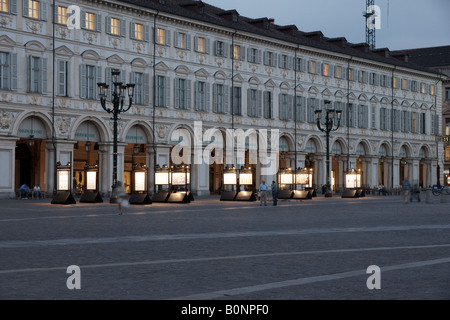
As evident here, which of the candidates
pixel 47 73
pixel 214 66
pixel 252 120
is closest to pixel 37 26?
pixel 47 73

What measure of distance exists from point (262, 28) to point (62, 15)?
22038 mm

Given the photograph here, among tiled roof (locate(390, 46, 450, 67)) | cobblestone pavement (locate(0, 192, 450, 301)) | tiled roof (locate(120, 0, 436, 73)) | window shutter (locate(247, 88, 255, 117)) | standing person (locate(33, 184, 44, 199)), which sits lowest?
cobblestone pavement (locate(0, 192, 450, 301))

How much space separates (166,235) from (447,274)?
937 centimetres

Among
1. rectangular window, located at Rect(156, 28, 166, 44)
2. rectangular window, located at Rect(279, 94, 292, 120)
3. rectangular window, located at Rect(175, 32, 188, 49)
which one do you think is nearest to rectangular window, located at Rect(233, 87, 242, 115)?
rectangular window, located at Rect(279, 94, 292, 120)

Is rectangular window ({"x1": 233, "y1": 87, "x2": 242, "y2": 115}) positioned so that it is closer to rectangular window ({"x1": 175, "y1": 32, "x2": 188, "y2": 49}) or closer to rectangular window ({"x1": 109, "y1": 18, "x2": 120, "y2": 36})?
rectangular window ({"x1": 175, "y1": 32, "x2": 188, "y2": 49})

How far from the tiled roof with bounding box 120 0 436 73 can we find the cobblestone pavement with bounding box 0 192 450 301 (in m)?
36.6

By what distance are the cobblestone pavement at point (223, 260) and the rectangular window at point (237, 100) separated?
4055 cm

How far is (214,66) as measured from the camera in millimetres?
63125

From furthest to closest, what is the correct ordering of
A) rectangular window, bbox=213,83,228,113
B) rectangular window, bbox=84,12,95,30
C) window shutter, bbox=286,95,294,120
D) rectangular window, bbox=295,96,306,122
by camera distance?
rectangular window, bbox=295,96,306,122 < window shutter, bbox=286,95,294,120 < rectangular window, bbox=213,83,228,113 < rectangular window, bbox=84,12,95,30

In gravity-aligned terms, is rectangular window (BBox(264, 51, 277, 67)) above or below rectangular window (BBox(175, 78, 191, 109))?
above

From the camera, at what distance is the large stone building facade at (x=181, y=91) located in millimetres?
50531

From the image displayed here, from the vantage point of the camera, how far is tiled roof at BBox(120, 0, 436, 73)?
6075cm

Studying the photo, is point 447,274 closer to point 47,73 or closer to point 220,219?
point 220,219

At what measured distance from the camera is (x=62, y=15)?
2051 inches
